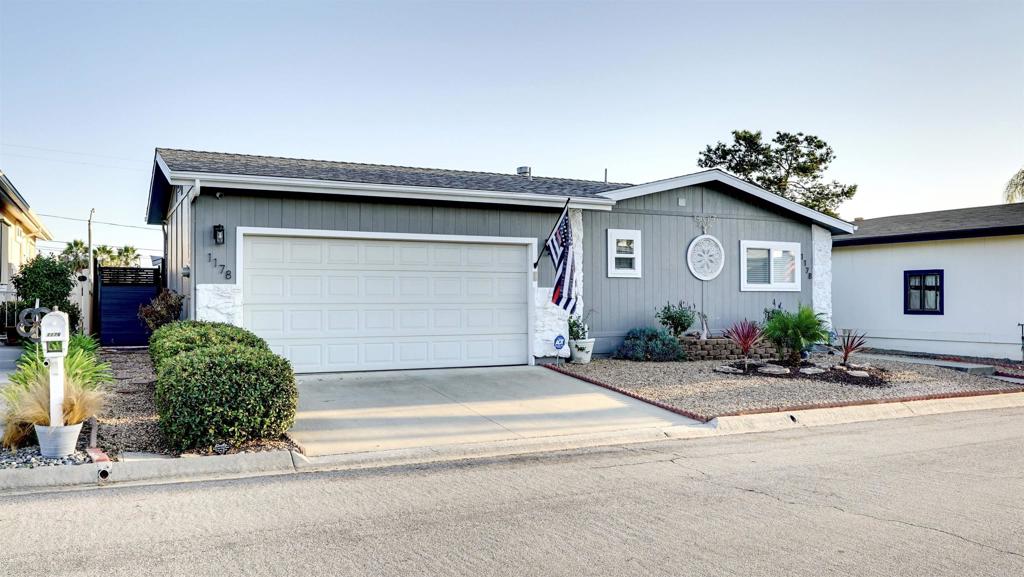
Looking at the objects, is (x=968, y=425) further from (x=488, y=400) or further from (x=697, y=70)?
(x=697, y=70)

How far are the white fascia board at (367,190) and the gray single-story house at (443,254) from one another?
3 cm

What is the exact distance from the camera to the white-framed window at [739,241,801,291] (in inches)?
621

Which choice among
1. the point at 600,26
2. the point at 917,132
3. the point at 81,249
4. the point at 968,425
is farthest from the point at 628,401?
the point at 81,249

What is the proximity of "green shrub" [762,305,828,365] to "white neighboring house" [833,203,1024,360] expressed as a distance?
557 centimetres

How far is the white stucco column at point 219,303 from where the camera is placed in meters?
10.6

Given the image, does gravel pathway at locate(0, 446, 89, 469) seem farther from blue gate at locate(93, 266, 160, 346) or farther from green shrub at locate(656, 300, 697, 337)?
green shrub at locate(656, 300, 697, 337)

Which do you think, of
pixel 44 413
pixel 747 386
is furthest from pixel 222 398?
pixel 747 386

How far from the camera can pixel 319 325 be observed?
1151 cm

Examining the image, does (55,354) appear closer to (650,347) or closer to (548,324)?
(548,324)

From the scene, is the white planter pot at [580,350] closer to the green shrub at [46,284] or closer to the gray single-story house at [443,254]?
the gray single-story house at [443,254]

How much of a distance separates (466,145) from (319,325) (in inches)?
493

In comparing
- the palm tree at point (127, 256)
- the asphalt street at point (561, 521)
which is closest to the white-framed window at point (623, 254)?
the asphalt street at point (561, 521)

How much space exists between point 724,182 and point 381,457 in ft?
35.8

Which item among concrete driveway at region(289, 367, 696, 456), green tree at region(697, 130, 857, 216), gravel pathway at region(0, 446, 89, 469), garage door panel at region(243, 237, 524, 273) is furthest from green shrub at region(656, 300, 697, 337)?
green tree at region(697, 130, 857, 216)
